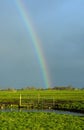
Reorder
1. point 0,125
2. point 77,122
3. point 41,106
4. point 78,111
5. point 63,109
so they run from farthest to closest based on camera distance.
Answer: point 41,106
point 63,109
point 78,111
point 77,122
point 0,125

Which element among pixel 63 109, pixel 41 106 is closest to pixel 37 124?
pixel 63 109

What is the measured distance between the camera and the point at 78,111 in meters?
54.7

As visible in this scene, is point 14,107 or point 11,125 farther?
point 14,107

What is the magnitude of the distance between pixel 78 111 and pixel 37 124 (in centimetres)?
Answer: 2118

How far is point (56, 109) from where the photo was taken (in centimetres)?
6062

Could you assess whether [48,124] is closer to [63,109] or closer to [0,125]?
[0,125]

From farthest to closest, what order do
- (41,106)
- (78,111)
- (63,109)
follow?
(41,106) < (63,109) < (78,111)

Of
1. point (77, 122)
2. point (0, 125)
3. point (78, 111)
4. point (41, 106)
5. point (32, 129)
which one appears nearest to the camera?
point (32, 129)

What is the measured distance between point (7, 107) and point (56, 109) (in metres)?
9.43

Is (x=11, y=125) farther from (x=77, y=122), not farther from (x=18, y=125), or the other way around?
(x=77, y=122)

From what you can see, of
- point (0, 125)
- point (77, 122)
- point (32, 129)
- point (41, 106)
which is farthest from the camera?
point (41, 106)

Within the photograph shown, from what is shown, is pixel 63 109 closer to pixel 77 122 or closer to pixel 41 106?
pixel 41 106

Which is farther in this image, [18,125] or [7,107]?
[7,107]

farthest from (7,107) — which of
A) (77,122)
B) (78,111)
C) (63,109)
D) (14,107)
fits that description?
(77,122)
